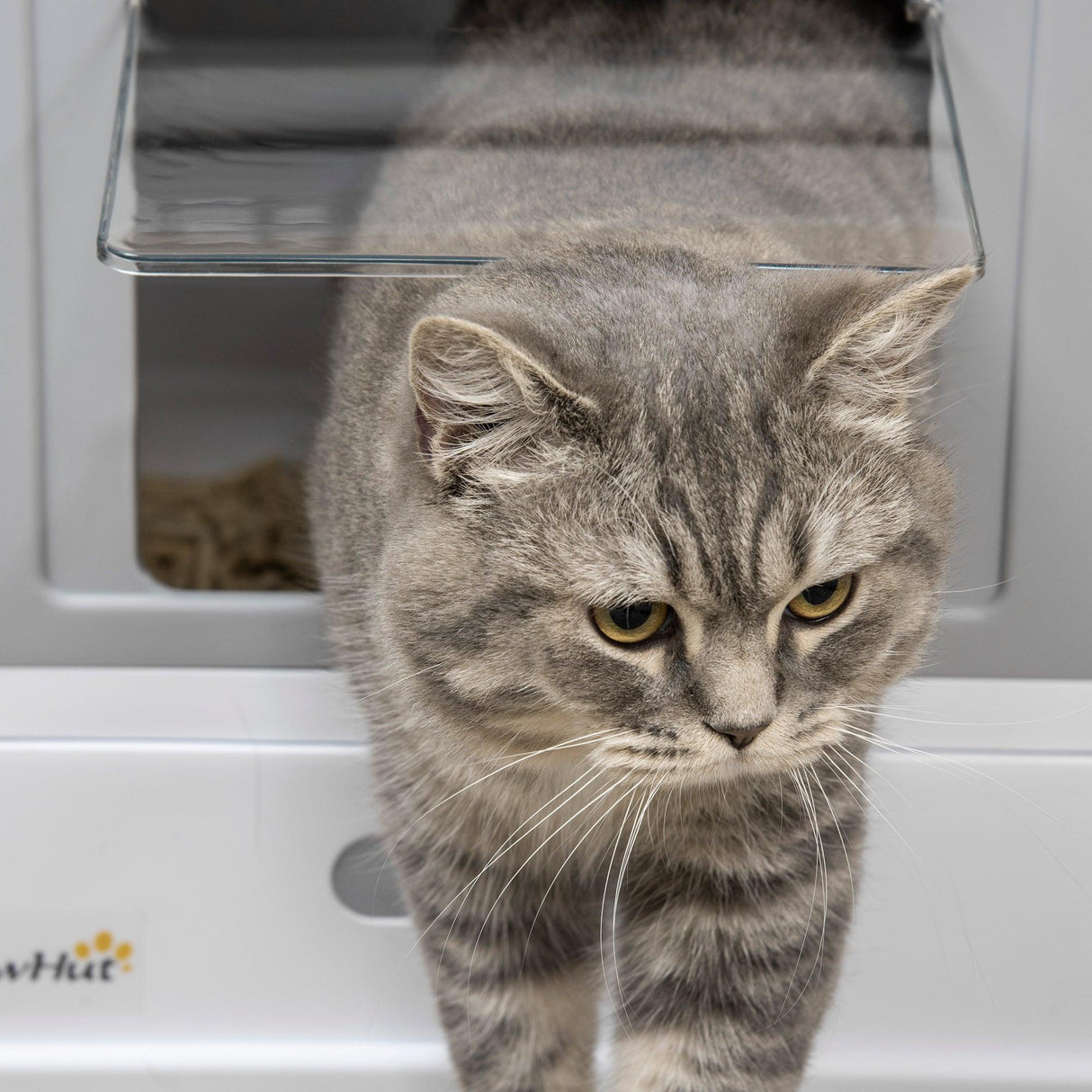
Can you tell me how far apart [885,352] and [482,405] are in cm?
26

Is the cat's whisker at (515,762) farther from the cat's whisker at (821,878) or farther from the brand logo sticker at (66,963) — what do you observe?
the brand logo sticker at (66,963)

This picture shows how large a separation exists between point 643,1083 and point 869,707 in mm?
368

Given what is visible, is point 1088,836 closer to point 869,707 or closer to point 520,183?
point 869,707

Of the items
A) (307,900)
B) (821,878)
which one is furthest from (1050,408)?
(307,900)

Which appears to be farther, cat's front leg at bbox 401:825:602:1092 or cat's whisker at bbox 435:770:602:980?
cat's front leg at bbox 401:825:602:1092

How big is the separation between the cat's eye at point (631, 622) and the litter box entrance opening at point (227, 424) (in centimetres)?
59

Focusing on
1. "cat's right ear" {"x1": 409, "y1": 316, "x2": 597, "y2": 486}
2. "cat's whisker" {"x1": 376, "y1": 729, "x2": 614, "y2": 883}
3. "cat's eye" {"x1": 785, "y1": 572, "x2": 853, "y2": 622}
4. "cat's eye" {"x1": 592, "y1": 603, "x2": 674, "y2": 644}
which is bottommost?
"cat's whisker" {"x1": 376, "y1": 729, "x2": 614, "y2": 883}

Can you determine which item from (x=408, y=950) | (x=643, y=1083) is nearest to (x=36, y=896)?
(x=408, y=950)

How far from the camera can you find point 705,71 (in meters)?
1.21

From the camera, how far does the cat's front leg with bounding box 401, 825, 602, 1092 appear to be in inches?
39.0

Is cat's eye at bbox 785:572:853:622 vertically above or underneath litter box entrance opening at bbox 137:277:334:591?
underneath

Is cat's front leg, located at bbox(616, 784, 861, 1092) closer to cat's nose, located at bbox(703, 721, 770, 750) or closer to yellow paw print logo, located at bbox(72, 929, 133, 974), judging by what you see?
cat's nose, located at bbox(703, 721, 770, 750)

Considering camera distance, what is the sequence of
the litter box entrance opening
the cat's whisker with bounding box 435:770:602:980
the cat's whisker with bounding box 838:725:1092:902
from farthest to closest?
the litter box entrance opening
the cat's whisker with bounding box 838:725:1092:902
the cat's whisker with bounding box 435:770:602:980

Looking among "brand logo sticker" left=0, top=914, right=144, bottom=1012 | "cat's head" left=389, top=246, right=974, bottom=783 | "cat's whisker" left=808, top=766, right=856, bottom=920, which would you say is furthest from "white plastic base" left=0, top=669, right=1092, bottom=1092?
"cat's head" left=389, top=246, right=974, bottom=783
